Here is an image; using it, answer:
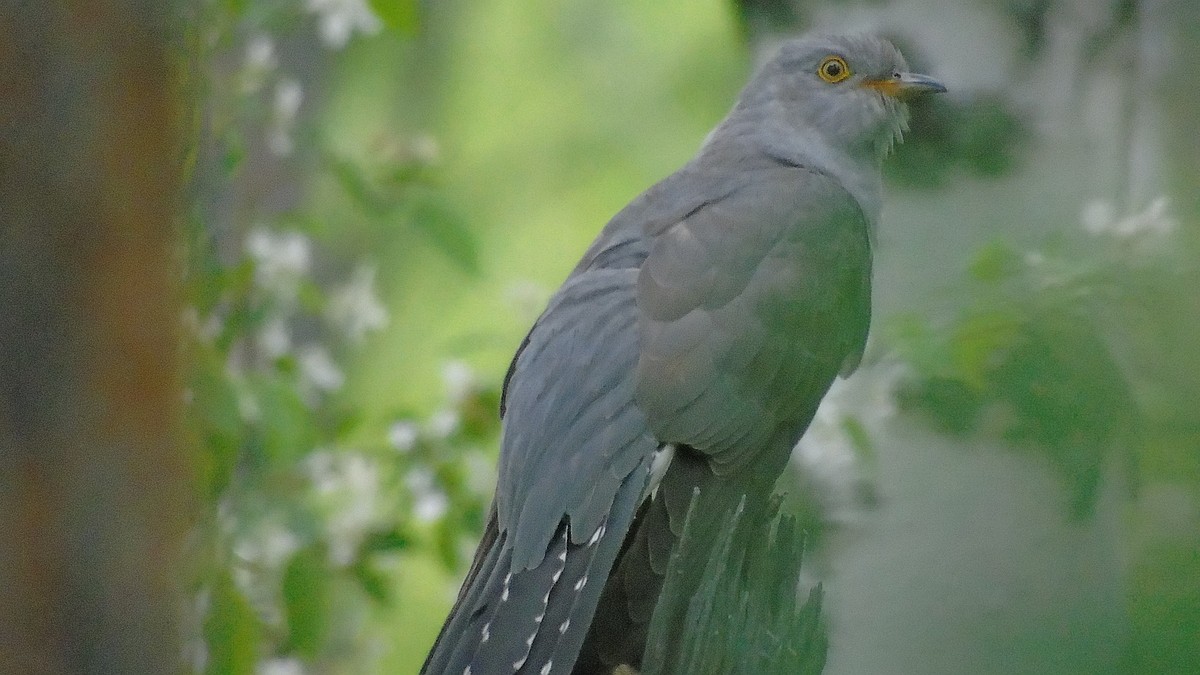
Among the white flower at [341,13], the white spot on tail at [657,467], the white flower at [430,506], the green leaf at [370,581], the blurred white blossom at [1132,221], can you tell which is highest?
the white flower at [341,13]

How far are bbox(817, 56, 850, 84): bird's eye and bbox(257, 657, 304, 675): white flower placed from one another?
1.32 m

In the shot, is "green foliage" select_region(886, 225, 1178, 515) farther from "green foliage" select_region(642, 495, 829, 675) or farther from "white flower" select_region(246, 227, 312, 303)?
"white flower" select_region(246, 227, 312, 303)

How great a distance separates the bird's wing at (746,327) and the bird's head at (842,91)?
0.94 feet

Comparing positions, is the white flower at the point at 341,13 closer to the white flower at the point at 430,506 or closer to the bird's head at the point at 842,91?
the bird's head at the point at 842,91

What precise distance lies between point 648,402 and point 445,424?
30.5 inches

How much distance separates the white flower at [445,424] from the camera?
6.69 feet

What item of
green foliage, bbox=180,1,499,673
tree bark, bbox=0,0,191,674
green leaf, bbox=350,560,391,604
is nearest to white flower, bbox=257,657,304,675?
green foliage, bbox=180,1,499,673

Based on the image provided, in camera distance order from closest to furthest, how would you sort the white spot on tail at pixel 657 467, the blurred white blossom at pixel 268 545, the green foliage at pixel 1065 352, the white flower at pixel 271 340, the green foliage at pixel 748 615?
the green foliage at pixel 1065 352
the green foliage at pixel 748 615
the white spot on tail at pixel 657 467
the blurred white blossom at pixel 268 545
the white flower at pixel 271 340

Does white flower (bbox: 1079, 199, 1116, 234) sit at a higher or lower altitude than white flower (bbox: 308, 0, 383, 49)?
lower

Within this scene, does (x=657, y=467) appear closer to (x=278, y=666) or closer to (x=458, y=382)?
(x=458, y=382)

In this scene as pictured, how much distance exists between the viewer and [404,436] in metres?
2.04

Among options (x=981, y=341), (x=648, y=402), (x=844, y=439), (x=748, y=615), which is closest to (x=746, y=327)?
(x=648, y=402)

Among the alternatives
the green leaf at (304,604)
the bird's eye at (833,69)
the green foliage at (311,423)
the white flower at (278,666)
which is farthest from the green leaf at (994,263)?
the white flower at (278,666)

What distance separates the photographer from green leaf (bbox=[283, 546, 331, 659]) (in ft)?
5.85
